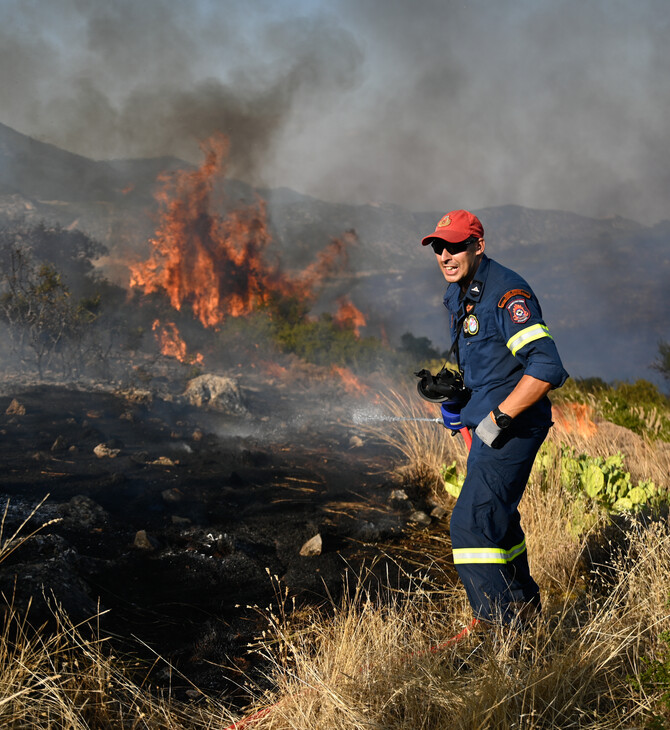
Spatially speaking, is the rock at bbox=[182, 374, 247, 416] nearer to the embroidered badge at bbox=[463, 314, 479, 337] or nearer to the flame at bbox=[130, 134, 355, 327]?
the flame at bbox=[130, 134, 355, 327]

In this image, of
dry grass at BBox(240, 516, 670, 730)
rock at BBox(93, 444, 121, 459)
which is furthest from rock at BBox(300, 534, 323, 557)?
rock at BBox(93, 444, 121, 459)

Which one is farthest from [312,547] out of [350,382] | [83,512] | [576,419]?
[350,382]

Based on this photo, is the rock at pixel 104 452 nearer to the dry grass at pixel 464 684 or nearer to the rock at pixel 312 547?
the rock at pixel 312 547

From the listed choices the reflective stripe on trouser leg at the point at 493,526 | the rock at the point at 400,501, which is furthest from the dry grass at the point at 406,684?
the rock at the point at 400,501

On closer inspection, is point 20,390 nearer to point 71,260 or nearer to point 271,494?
point 271,494

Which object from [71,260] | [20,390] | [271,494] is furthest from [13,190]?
[271,494]

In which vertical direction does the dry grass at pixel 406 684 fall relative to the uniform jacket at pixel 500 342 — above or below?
below

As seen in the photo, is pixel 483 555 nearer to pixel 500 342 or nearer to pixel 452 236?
pixel 500 342

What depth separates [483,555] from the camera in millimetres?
2357

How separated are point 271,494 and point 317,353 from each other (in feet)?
27.3

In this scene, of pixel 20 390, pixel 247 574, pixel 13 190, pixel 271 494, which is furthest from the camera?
pixel 13 190

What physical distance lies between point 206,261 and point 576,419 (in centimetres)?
1146

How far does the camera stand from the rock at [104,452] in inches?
228

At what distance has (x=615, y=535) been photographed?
12.0 ft
